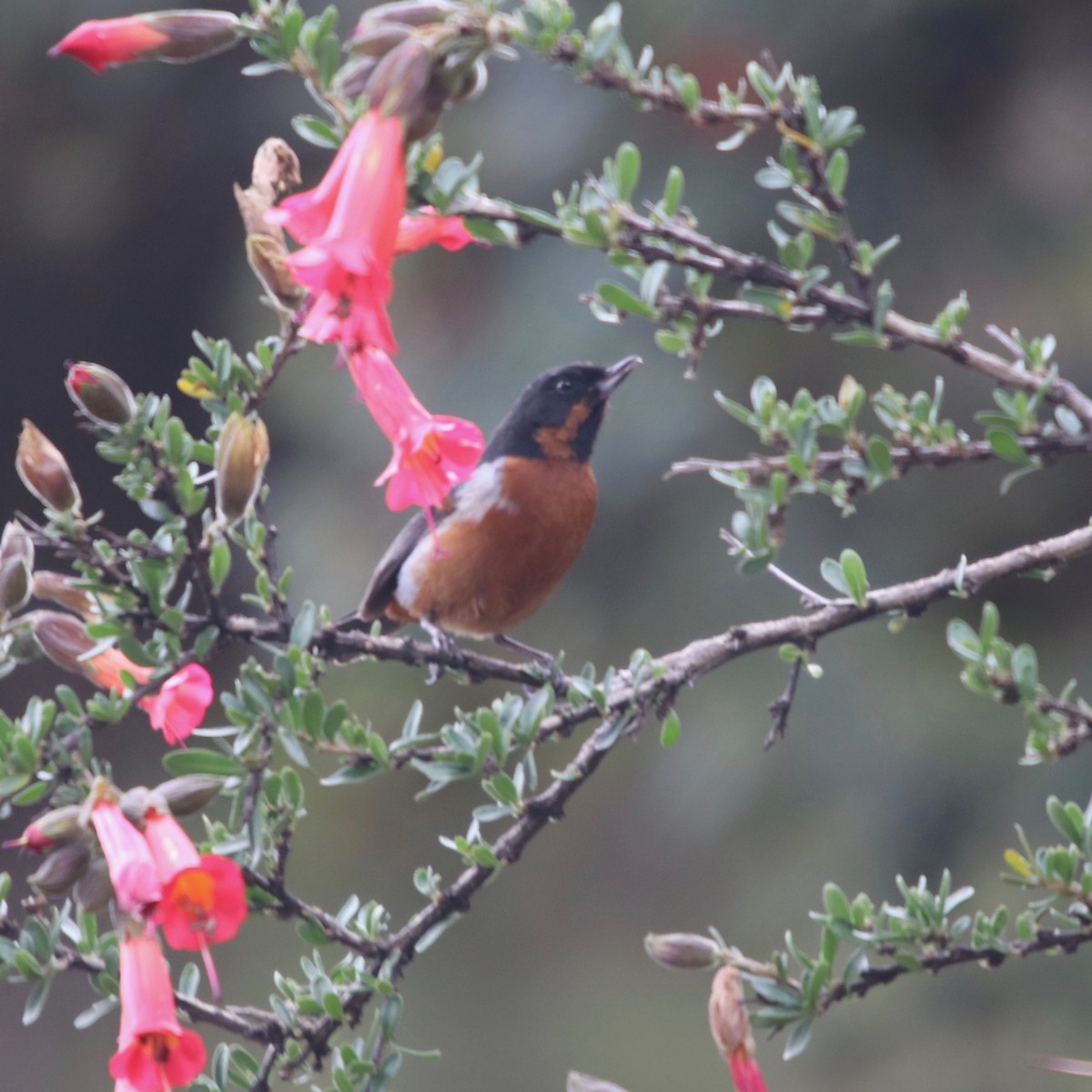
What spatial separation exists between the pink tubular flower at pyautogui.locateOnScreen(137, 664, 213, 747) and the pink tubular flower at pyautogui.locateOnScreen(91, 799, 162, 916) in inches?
5.6

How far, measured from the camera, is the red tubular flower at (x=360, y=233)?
4.24 ft

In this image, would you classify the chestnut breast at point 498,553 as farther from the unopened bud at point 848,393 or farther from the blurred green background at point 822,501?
the unopened bud at point 848,393

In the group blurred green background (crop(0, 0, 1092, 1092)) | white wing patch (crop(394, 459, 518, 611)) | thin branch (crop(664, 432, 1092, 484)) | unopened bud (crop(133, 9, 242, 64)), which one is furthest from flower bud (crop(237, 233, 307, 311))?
blurred green background (crop(0, 0, 1092, 1092))

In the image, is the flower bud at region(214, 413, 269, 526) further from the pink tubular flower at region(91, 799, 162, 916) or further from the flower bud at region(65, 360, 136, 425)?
the pink tubular flower at region(91, 799, 162, 916)

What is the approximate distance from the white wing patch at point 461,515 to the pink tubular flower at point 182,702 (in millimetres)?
1917

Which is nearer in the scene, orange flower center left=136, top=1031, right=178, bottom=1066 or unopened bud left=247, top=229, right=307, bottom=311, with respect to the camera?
orange flower center left=136, top=1031, right=178, bottom=1066

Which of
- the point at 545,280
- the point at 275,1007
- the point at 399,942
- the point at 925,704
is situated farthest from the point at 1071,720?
the point at 545,280

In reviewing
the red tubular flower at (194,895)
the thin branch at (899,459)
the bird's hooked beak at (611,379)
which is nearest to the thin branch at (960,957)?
the thin branch at (899,459)

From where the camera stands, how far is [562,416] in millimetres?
3744

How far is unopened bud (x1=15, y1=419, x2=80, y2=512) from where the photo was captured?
155cm

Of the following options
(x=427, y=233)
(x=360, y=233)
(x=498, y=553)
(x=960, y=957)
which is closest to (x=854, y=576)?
(x=960, y=957)

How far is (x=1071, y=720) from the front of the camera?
64.1 inches

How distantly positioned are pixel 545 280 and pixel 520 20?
12.8 feet

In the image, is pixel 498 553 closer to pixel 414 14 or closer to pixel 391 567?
pixel 391 567
